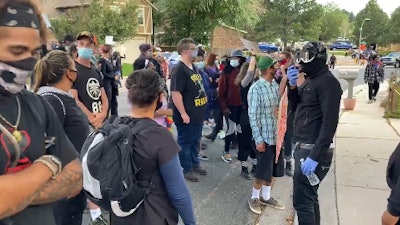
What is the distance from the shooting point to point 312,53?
330 centimetres

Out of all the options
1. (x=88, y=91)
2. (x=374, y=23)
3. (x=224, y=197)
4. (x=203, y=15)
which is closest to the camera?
(x=88, y=91)

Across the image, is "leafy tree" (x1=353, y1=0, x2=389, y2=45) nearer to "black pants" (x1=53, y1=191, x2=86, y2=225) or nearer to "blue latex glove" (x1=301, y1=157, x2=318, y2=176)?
"blue latex glove" (x1=301, y1=157, x2=318, y2=176)

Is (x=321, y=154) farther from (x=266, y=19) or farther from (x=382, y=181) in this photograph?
(x=266, y=19)

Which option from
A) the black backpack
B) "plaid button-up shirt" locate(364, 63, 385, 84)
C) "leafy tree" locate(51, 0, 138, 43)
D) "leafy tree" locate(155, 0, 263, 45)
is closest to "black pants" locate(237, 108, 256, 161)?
the black backpack

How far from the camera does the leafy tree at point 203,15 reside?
32.2 metres

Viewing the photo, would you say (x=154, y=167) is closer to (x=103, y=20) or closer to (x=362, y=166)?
(x=362, y=166)

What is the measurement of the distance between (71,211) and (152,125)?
4.23 feet

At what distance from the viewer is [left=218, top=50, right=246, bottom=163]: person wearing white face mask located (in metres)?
6.44

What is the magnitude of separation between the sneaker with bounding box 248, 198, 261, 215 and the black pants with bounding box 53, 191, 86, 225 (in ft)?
6.91

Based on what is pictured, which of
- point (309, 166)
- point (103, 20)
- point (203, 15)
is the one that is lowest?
point (309, 166)

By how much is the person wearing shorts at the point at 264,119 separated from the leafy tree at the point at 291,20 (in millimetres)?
47687

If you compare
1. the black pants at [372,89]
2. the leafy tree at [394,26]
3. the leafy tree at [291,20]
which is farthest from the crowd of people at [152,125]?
the leafy tree at [394,26]

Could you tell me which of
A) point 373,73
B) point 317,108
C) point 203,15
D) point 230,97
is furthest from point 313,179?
point 203,15

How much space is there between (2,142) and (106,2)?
30962 millimetres
